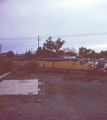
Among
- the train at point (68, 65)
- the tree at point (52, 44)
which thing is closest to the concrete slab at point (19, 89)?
the train at point (68, 65)

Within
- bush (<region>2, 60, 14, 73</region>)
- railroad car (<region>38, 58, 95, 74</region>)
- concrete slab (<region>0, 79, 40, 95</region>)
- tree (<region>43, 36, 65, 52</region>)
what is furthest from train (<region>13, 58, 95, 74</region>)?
tree (<region>43, 36, 65, 52</region>)

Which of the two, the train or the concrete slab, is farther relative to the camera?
the train

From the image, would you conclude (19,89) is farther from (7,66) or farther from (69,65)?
(7,66)

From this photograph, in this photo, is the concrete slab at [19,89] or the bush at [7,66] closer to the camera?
the concrete slab at [19,89]

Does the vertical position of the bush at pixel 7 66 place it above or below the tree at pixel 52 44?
below

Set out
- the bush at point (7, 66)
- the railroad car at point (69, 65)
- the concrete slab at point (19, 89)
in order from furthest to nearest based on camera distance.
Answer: the bush at point (7, 66)
the railroad car at point (69, 65)
the concrete slab at point (19, 89)

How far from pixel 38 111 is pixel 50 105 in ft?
3.93

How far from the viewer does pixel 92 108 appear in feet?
25.6

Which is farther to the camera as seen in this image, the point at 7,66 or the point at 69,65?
the point at 7,66

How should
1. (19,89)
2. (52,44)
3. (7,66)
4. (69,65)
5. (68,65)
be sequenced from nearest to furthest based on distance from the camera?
(19,89), (69,65), (68,65), (7,66), (52,44)

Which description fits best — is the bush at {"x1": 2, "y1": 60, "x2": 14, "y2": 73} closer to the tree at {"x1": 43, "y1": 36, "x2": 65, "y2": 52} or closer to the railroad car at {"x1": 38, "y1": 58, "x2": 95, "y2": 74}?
the railroad car at {"x1": 38, "y1": 58, "x2": 95, "y2": 74}

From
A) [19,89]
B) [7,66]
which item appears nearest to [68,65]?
[7,66]

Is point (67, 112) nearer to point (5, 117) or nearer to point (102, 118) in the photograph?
point (102, 118)

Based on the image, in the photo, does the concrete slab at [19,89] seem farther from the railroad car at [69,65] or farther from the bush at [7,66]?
the bush at [7,66]
